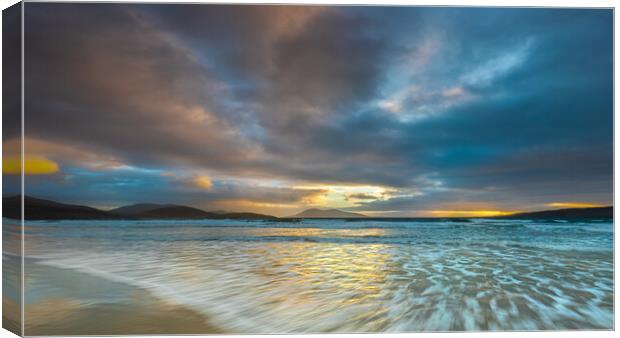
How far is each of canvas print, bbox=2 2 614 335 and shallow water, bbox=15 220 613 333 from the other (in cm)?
3

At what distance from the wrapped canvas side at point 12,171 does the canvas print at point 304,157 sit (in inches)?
0.7

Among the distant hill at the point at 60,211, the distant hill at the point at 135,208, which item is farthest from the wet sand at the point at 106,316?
the distant hill at the point at 135,208

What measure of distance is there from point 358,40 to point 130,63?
2.85 meters

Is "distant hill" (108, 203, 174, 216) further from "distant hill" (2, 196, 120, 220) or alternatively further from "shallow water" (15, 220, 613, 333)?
"shallow water" (15, 220, 613, 333)

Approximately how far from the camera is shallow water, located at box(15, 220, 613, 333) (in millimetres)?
3361

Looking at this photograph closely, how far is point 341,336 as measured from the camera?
312cm

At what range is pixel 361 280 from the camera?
15.0 ft

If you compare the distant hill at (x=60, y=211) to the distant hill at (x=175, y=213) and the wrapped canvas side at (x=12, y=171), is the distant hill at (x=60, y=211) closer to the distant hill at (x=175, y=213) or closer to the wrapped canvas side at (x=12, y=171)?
the distant hill at (x=175, y=213)

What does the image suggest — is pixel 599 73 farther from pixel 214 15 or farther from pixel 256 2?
pixel 214 15

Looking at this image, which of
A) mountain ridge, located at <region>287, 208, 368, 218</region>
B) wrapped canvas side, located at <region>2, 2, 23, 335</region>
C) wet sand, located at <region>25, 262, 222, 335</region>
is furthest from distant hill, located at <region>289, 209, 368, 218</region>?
wrapped canvas side, located at <region>2, 2, 23, 335</region>

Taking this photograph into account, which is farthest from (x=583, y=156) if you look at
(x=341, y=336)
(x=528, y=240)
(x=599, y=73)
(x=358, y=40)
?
(x=341, y=336)

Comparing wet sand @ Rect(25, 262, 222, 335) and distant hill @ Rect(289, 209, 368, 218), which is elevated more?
distant hill @ Rect(289, 209, 368, 218)

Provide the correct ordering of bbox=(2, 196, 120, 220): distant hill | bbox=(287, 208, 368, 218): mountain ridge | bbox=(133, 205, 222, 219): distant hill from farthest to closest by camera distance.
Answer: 1. bbox=(133, 205, 222, 219): distant hill
2. bbox=(287, 208, 368, 218): mountain ridge
3. bbox=(2, 196, 120, 220): distant hill

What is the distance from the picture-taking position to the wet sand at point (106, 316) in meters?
3.13
